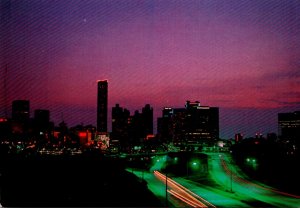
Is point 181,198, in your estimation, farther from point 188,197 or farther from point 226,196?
point 226,196

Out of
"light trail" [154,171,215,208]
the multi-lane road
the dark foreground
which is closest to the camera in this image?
the dark foreground

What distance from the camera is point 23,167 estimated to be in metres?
48.0

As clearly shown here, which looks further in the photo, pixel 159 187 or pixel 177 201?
pixel 159 187

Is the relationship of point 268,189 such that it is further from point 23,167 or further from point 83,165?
point 23,167

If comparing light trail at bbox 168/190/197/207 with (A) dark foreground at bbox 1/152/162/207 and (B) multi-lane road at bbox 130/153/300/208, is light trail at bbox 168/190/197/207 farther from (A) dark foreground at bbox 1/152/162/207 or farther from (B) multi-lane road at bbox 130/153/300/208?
(A) dark foreground at bbox 1/152/162/207

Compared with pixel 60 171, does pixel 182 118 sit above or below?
above

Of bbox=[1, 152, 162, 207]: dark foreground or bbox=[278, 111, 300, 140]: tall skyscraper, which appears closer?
bbox=[1, 152, 162, 207]: dark foreground

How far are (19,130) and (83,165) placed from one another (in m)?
93.4

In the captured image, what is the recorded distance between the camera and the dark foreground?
92.2 ft

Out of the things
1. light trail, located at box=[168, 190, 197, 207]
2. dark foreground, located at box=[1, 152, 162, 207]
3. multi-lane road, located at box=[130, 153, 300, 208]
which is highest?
dark foreground, located at box=[1, 152, 162, 207]

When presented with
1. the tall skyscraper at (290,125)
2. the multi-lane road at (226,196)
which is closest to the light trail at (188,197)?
the multi-lane road at (226,196)

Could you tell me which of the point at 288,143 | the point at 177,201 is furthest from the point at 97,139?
the point at 177,201

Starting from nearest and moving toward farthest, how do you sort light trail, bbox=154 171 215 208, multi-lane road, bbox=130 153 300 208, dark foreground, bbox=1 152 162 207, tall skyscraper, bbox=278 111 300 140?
1. dark foreground, bbox=1 152 162 207
2. light trail, bbox=154 171 215 208
3. multi-lane road, bbox=130 153 300 208
4. tall skyscraper, bbox=278 111 300 140

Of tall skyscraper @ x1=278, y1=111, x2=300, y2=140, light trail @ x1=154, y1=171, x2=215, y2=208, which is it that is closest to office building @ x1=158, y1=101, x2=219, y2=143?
tall skyscraper @ x1=278, y1=111, x2=300, y2=140
